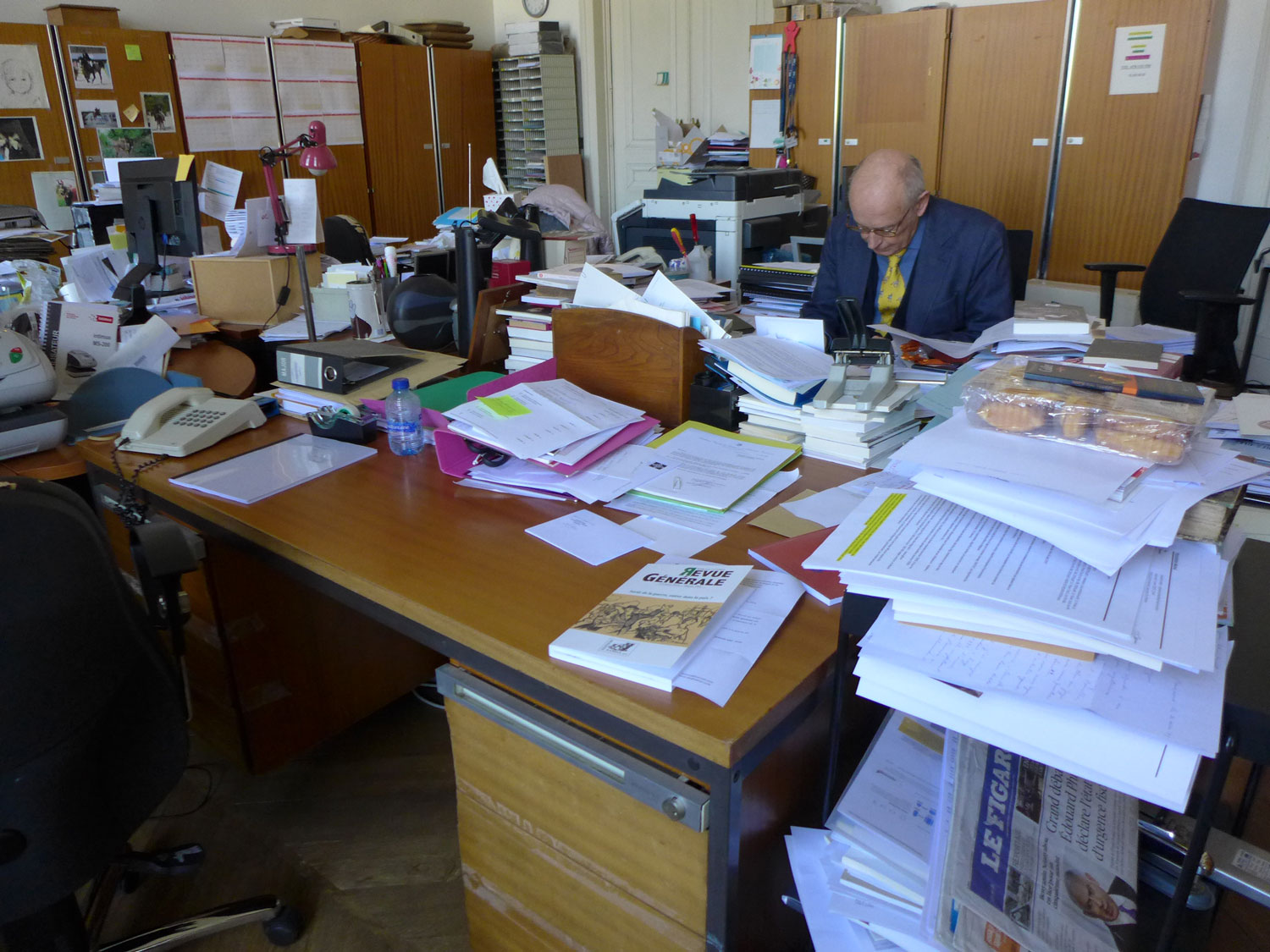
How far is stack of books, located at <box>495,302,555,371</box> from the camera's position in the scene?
6.26 ft

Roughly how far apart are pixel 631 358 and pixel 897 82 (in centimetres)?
357

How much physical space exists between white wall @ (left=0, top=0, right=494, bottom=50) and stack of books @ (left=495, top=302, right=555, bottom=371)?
14.2 feet

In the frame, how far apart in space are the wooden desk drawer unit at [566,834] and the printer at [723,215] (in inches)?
64.2

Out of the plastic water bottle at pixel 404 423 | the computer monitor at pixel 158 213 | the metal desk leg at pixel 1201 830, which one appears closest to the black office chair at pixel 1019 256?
the plastic water bottle at pixel 404 423

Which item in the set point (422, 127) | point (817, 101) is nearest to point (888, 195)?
point (817, 101)

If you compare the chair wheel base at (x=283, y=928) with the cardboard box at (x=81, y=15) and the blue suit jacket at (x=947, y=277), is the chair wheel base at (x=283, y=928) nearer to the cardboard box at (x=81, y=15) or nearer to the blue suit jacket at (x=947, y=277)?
the blue suit jacket at (x=947, y=277)

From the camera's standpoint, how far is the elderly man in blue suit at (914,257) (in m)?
2.49

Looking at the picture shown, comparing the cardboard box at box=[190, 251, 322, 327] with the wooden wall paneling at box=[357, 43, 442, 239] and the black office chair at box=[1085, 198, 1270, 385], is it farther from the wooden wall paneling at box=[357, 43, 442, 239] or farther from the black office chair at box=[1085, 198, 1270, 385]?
the wooden wall paneling at box=[357, 43, 442, 239]

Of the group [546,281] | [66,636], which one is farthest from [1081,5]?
[66,636]

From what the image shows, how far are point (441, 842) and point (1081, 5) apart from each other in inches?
169

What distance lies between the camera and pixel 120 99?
4.61 meters

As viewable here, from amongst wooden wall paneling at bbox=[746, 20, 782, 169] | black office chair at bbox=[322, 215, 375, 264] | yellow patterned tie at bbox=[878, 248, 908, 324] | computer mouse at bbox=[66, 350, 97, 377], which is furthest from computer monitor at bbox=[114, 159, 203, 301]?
wooden wall paneling at bbox=[746, 20, 782, 169]

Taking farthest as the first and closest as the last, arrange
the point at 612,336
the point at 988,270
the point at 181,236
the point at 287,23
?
1. the point at 287,23
2. the point at 181,236
3. the point at 988,270
4. the point at 612,336

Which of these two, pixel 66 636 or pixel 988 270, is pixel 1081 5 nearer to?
pixel 988 270
